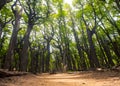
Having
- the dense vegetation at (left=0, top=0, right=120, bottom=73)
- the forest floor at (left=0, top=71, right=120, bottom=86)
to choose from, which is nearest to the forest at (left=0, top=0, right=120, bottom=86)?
the dense vegetation at (left=0, top=0, right=120, bottom=73)

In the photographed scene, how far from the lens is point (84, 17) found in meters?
26.6

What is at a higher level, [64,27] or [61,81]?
[64,27]

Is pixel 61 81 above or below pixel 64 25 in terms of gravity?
below

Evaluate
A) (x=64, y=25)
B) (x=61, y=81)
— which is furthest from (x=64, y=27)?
(x=61, y=81)

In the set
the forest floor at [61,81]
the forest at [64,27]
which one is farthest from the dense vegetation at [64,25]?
the forest floor at [61,81]

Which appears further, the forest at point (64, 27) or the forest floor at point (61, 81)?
the forest at point (64, 27)

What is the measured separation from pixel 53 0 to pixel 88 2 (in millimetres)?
5070

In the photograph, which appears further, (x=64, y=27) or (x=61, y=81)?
(x=64, y=27)

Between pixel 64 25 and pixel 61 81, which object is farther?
pixel 64 25

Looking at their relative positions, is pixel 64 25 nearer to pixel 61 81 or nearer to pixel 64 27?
pixel 64 27

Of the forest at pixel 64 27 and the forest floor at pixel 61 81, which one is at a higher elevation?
the forest at pixel 64 27

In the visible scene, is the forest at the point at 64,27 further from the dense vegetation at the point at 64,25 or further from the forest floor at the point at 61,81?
the forest floor at the point at 61,81

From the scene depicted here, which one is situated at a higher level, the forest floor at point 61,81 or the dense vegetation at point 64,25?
the dense vegetation at point 64,25

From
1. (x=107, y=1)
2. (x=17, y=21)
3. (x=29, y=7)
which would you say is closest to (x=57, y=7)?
(x=107, y=1)
